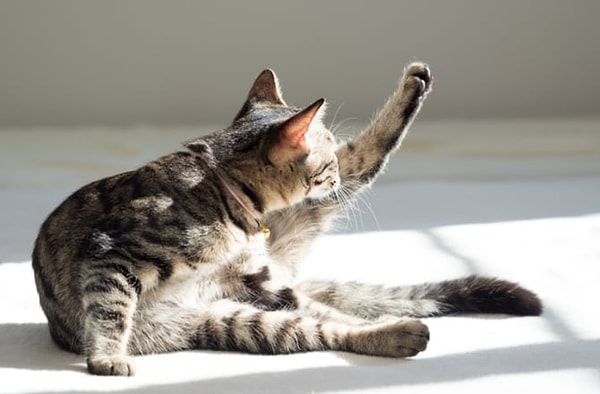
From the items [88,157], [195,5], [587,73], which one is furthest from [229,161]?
[587,73]

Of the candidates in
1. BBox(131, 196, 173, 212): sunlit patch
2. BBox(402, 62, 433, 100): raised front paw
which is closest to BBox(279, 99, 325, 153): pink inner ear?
BBox(131, 196, 173, 212): sunlit patch

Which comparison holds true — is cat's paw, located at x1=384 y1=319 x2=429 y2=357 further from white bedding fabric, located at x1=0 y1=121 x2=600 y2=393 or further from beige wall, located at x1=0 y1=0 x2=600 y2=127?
beige wall, located at x1=0 y1=0 x2=600 y2=127

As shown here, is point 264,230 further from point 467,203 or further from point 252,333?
point 467,203

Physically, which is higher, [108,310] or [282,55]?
[282,55]

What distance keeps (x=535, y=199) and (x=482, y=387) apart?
5.95 feet

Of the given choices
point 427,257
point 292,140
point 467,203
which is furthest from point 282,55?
point 292,140

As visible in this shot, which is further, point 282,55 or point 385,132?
point 282,55

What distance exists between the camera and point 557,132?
4883mm

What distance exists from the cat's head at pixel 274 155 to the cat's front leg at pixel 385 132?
26 centimetres

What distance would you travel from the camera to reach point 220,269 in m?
2.68

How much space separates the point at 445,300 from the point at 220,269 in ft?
1.77

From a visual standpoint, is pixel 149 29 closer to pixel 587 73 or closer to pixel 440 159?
pixel 440 159

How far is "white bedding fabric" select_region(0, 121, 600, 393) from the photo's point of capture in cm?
234

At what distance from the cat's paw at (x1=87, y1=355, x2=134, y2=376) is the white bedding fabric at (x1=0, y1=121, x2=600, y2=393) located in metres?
0.03
